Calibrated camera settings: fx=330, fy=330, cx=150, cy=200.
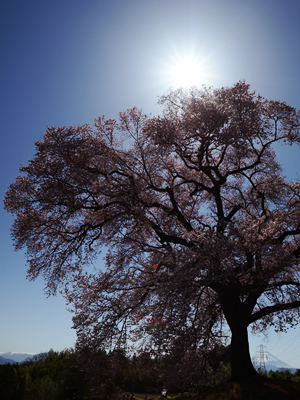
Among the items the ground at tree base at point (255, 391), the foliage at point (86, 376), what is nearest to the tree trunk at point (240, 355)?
the ground at tree base at point (255, 391)

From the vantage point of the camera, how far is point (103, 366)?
1558cm

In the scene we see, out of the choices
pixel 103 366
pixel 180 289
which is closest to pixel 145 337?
pixel 103 366

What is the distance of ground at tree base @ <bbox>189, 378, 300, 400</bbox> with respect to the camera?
42.0ft

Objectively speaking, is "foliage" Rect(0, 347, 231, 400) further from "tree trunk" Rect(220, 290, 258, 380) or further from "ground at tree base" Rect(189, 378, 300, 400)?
"tree trunk" Rect(220, 290, 258, 380)

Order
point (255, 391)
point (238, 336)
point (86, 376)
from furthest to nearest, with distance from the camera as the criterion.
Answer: point (86, 376), point (238, 336), point (255, 391)

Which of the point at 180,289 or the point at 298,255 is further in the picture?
the point at 298,255

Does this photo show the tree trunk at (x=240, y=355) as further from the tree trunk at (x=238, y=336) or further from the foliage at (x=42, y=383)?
the foliage at (x=42, y=383)

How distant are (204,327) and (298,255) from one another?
631 centimetres

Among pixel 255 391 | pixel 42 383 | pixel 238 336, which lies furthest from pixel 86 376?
pixel 255 391

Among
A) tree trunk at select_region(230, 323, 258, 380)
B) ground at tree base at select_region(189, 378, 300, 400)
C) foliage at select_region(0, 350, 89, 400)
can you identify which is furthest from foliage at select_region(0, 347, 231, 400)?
tree trunk at select_region(230, 323, 258, 380)

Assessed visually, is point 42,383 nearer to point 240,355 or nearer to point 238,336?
point 240,355

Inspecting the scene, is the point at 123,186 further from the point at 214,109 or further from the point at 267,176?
the point at 267,176

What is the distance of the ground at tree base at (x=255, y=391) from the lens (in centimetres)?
1279

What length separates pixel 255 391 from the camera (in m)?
13.1
